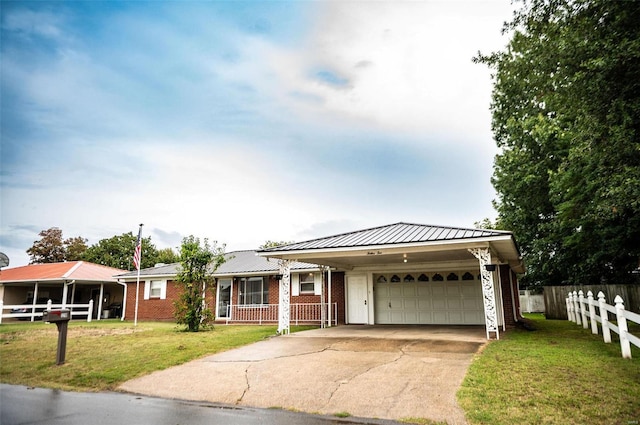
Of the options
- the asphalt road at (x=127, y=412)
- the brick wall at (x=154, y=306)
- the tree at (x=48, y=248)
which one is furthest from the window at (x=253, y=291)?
the tree at (x=48, y=248)

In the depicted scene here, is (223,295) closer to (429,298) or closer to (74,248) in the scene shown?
(429,298)

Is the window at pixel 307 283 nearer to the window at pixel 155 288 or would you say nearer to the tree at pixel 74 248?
the window at pixel 155 288

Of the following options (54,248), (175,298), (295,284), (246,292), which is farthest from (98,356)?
(54,248)

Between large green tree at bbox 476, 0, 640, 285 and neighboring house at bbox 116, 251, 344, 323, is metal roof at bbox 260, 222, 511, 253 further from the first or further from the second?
neighboring house at bbox 116, 251, 344, 323

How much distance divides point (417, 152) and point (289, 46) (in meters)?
9.19

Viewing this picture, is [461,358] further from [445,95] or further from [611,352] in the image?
[445,95]

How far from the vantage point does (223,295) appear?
22.1 metres

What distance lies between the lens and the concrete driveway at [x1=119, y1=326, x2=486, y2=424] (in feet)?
18.9

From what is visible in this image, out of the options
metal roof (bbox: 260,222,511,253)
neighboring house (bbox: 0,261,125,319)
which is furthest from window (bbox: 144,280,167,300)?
metal roof (bbox: 260,222,511,253)

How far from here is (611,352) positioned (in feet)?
28.7

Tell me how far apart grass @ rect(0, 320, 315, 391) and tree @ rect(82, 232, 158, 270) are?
108 ft

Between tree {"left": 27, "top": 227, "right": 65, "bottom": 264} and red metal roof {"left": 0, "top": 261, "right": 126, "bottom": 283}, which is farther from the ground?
tree {"left": 27, "top": 227, "right": 65, "bottom": 264}

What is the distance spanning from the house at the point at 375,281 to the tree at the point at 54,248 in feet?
84.1

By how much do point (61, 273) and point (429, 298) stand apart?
22.9 metres
